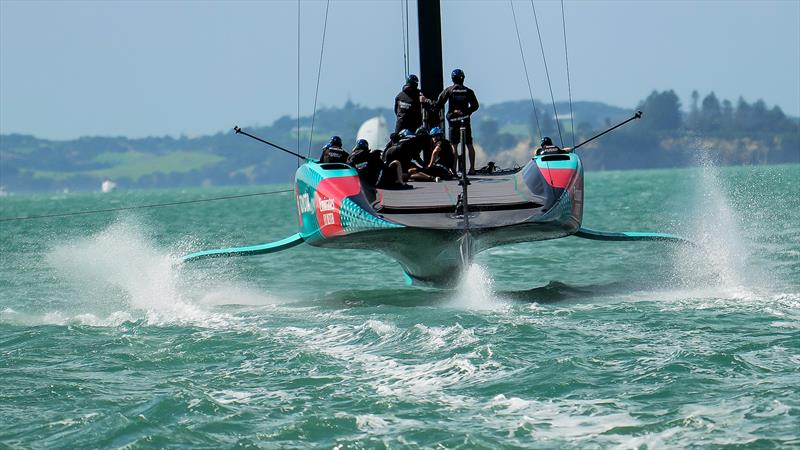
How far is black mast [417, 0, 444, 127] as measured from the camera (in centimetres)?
1484

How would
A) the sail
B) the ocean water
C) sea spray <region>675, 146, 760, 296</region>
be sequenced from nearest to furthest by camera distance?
the ocean water, sea spray <region>675, 146, 760, 296</region>, the sail

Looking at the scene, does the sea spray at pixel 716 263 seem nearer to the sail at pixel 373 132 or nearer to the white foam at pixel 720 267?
the white foam at pixel 720 267

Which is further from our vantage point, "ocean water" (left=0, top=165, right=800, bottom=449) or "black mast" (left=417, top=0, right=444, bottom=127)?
"black mast" (left=417, top=0, right=444, bottom=127)

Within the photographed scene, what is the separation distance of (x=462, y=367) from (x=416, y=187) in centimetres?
491

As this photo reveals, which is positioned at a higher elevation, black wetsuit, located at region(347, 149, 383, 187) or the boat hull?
black wetsuit, located at region(347, 149, 383, 187)

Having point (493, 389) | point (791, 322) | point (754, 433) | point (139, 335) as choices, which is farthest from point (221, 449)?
point (791, 322)

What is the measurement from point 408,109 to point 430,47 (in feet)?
3.65

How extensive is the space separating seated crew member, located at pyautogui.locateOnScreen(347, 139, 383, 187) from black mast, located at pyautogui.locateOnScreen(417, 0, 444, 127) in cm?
267

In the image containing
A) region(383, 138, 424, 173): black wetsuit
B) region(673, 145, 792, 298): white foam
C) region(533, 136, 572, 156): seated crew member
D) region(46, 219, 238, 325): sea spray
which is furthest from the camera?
region(383, 138, 424, 173): black wetsuit

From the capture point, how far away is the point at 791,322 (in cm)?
969

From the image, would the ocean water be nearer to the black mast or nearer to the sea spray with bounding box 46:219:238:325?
the sea spray with bounding box 46:219:238:325

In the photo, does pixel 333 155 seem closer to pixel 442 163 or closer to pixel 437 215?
pixel 442 163

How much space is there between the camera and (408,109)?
46.7ft

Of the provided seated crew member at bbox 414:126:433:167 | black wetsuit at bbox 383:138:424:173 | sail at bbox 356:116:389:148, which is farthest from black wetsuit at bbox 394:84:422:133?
sail at bbox 356:116:389:148
